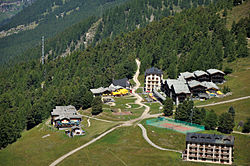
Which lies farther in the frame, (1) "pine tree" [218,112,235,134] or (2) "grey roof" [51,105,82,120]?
(2) "grey roof" [51,105,82,120]

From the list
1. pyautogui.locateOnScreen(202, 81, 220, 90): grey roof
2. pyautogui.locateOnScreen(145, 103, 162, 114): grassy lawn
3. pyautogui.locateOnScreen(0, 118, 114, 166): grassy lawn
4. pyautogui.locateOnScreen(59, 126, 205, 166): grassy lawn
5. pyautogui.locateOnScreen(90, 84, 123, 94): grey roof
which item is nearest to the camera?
pyautogui.locateOnScreen(59, 126, 205, 166): grassy lawn

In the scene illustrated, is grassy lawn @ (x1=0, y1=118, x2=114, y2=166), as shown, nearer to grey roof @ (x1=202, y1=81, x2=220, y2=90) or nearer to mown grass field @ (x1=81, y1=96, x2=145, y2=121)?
mown grass field @ (x1=81, y1=96, x2=145, y2=121)

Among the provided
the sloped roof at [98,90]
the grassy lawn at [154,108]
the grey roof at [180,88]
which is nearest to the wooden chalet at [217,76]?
the grey roof at [180,88]

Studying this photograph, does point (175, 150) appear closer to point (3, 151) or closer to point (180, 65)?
point (3, 151)

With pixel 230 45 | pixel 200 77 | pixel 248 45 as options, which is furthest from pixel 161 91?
pixel 248 45

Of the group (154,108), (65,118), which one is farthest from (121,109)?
(65,118)

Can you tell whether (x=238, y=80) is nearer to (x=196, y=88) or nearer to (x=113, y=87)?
(x=196, y=88)

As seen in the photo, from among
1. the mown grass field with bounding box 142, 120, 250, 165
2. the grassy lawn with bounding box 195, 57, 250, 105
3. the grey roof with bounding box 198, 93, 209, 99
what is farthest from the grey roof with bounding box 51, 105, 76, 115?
the grey roof with bounding box 198, 93, 209, 99
